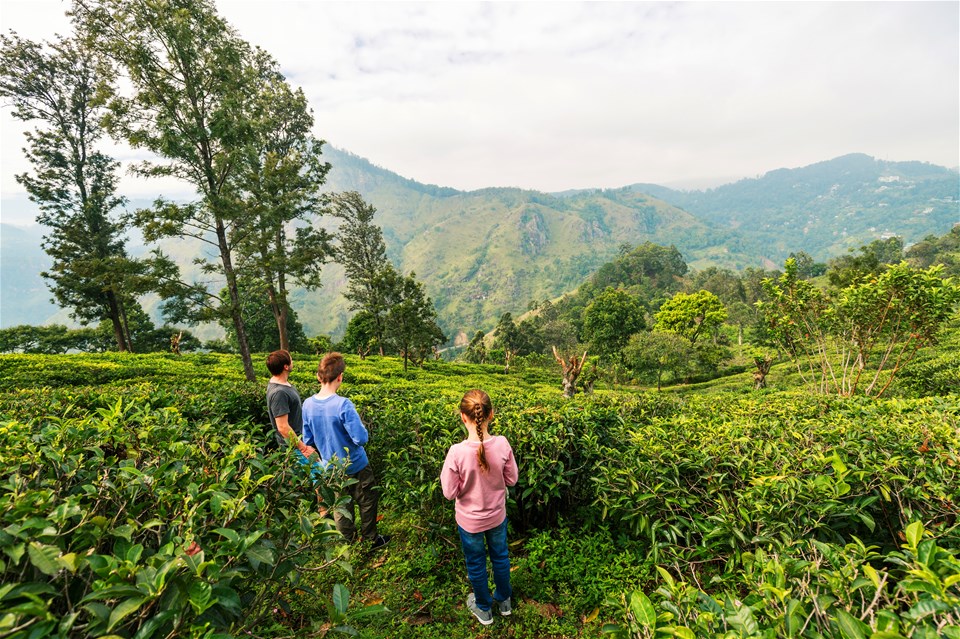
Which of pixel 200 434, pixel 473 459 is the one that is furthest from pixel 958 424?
pixel 200 434

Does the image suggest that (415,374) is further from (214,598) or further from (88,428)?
(214,598)

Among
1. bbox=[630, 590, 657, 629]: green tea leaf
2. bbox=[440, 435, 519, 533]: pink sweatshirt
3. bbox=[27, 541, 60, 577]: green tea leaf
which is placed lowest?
bbox=[440, 435, 519, 533]: pink sweatshirt

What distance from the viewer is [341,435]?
152 inches

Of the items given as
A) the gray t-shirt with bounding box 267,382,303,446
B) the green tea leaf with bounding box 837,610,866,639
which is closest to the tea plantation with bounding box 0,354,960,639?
the green tea leaf with bounding box 837,610,866,639

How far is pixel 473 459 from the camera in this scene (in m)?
3.03

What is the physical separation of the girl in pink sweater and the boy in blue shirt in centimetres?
120

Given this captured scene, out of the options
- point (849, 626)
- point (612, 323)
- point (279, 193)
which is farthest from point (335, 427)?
point (612, 323)

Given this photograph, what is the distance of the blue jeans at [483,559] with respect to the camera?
3.17 meters

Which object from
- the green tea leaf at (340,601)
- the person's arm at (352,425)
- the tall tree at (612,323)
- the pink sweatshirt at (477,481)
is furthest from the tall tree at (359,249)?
the green tea leaf at (340,601)

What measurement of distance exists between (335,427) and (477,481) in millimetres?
1635

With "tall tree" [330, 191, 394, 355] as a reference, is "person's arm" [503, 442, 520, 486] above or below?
below

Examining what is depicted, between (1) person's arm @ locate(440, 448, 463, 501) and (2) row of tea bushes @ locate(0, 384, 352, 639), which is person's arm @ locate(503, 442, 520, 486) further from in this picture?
(2) row of tea bushes @ locate(0, 384, 352, 639)

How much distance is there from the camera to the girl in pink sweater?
3027mm

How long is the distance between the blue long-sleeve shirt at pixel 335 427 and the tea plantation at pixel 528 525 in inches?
20.3
